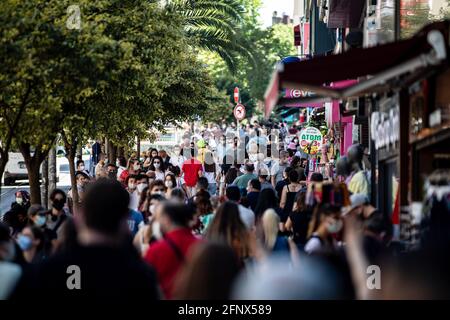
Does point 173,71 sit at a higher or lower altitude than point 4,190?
higher

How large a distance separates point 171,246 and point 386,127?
18.1 ft

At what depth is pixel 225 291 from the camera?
20.6 feet

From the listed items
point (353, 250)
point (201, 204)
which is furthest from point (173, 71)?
point (353, 250)

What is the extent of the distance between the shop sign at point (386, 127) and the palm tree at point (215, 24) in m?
22.4

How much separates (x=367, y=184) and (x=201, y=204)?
2162mm

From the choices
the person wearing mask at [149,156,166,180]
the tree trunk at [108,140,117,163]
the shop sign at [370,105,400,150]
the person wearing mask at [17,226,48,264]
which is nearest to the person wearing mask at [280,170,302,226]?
the shop sign at [370,105,400,150]

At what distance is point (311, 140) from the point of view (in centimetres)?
3422

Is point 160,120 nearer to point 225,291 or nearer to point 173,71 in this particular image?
point 173,71

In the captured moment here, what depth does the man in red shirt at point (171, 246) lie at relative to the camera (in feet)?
30.4

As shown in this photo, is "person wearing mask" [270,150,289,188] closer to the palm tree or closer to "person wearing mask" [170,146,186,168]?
"person wearing mask" [170,146,186,168]

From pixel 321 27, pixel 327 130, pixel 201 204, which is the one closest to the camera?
pixel 201 204

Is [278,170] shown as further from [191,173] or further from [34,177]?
[34,177]

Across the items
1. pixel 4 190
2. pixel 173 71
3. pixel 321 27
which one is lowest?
pixel 4 190

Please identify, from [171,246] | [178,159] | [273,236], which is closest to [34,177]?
[178,159]
